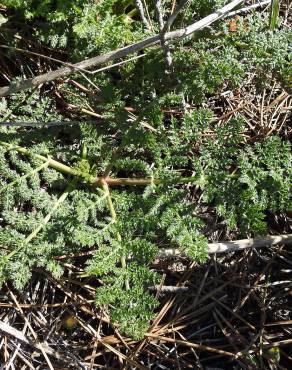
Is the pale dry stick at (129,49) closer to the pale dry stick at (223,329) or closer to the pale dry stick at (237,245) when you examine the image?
the pale dry stick at (237,245)

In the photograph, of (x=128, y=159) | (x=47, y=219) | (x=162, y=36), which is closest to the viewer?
(x=162, y=36)

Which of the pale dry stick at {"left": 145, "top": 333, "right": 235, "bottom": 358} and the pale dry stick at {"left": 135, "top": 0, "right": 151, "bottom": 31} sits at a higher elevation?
the pale dry stick at {"left": 135, "top": 0, "right": 151, "bottom": 31}

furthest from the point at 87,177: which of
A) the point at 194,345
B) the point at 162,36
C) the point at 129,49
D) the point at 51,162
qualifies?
the point at 194,345

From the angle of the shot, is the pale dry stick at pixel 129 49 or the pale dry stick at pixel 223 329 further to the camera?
the pale dry stick at pixel 223 329

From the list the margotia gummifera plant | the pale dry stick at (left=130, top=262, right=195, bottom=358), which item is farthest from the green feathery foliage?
the pale dry stick at (left=130, top=262, right=195, bottom=358)

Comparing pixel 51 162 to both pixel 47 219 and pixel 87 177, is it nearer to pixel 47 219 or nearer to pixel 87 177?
pixel 87 177

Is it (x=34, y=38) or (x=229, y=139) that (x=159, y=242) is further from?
(x=34, y=38)

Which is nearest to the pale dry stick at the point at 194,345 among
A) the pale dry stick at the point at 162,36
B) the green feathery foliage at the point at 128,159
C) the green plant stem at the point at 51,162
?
the green feathery foliage at the point at 128,159


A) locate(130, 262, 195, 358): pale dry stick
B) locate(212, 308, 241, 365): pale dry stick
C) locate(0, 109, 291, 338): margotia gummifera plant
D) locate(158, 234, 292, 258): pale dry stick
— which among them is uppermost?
locate(0, 109, 291, 338): margotia gummifera plant

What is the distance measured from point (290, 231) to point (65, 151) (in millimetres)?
1666

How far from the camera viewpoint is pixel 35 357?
10.5ft

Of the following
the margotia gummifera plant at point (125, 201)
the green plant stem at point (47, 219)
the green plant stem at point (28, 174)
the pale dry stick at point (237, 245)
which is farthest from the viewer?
the pale dry stick at point (237, 245)

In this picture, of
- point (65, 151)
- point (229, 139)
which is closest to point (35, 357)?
point (65, 151)

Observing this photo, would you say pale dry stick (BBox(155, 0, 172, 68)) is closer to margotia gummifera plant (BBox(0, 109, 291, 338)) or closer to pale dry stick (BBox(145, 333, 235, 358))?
margotia gummifera plant (BBox(0, 109, 291, 338))
